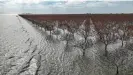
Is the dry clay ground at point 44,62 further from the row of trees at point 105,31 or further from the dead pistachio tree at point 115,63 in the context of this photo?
the row of trees at point 105,31

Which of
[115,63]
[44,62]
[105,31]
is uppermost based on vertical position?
[105,31]

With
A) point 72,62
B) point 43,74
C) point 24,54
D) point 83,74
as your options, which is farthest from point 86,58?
point 24,54

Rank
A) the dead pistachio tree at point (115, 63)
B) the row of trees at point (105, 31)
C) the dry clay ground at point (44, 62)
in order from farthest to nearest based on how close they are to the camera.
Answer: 1. the row of trees at point (105, 31)
2. the dry clay ground at point (44, 62)
3. the dead pistachio tree at point (115, 63)

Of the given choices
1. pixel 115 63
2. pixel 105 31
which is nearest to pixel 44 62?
pixel 115 63

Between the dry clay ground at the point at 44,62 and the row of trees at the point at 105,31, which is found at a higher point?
the row of trees at the point at 105,31

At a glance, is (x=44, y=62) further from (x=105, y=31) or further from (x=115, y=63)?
(x=105, y=31)

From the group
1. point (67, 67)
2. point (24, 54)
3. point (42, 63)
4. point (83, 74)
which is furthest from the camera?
point (24, 54)

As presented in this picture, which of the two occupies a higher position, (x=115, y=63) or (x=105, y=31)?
(x=105, y=31)

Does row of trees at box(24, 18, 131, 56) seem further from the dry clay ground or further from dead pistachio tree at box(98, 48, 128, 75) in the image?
dead pistachio tree at box(98, 48, 128, 75)

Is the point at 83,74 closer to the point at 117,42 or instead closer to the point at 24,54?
the point at 24,54

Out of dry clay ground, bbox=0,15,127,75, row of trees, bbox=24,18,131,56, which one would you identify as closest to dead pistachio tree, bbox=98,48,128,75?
dry clay ground, bbox=0,15,127,75

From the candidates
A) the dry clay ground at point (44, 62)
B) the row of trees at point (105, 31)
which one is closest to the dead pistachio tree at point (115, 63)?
the dry clay ground at point (44, 62)
